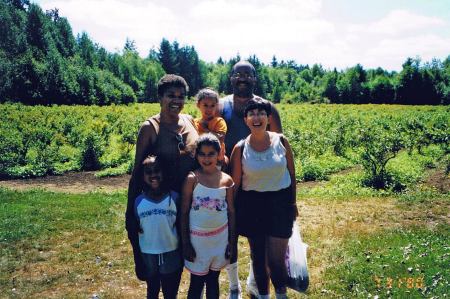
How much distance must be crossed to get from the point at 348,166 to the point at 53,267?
11.2 meters

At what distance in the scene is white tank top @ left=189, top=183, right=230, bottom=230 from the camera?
124 inches

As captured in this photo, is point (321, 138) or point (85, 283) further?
point (321, 138)

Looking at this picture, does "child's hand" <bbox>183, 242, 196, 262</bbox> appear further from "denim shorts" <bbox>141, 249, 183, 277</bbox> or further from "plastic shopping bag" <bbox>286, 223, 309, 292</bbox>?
"plastic shopping bag" <bbox>286, 223, 309, 292</bbox>

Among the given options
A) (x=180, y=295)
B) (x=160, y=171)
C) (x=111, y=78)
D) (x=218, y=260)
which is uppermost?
(x=111, y=78)

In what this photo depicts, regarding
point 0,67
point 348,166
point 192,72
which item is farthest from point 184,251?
point 192,72

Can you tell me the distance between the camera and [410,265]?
4855 mm

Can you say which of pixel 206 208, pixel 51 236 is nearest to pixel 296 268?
pixel 206 208

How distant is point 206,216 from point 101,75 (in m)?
47.9

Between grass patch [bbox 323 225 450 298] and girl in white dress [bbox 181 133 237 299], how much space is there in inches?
74.6

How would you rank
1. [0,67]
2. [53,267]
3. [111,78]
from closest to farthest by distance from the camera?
[53,267]
[0,67]
[111,78]

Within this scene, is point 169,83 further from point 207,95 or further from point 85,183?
point 85,183

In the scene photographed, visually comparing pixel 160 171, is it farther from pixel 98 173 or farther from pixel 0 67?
pixel 0 67

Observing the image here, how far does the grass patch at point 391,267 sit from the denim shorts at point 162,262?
2.12 meters

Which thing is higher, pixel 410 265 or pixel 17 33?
pixel 17 33
